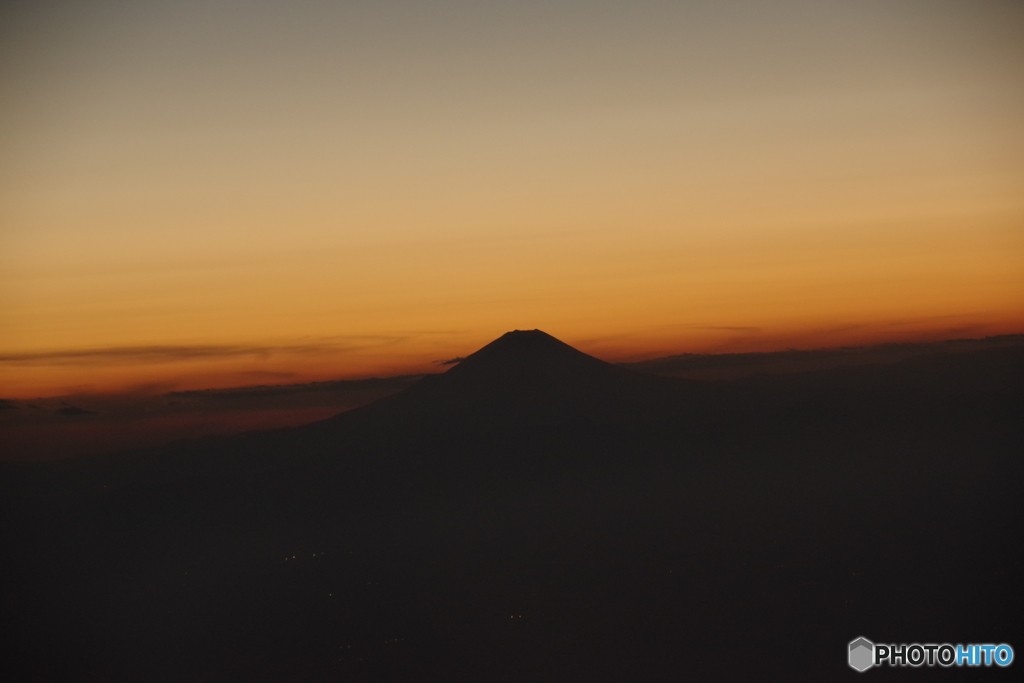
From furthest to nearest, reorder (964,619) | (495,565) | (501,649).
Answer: (495,565)
(964,619)
(501,649)

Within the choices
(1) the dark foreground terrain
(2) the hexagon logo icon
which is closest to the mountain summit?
(1) the dark foreground terrain

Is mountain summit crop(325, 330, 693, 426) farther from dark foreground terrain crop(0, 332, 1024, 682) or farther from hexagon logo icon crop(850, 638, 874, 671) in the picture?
hexagon logo icon crop(850, 638, 874, 671)

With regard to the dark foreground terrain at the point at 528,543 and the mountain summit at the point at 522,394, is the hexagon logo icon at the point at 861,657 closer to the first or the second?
the dark foreground terrain at the point at 528,543

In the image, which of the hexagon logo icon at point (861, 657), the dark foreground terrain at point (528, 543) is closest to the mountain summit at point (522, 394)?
the dark foreground terrain at point (528, 543)

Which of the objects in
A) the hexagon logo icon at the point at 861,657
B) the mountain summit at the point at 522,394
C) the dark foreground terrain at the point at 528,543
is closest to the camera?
the hexagon logo icon at the point at 861,657

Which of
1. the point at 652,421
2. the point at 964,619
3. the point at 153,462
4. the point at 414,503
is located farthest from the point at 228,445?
the point at 964,619

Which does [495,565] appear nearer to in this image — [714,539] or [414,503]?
[714,539]
